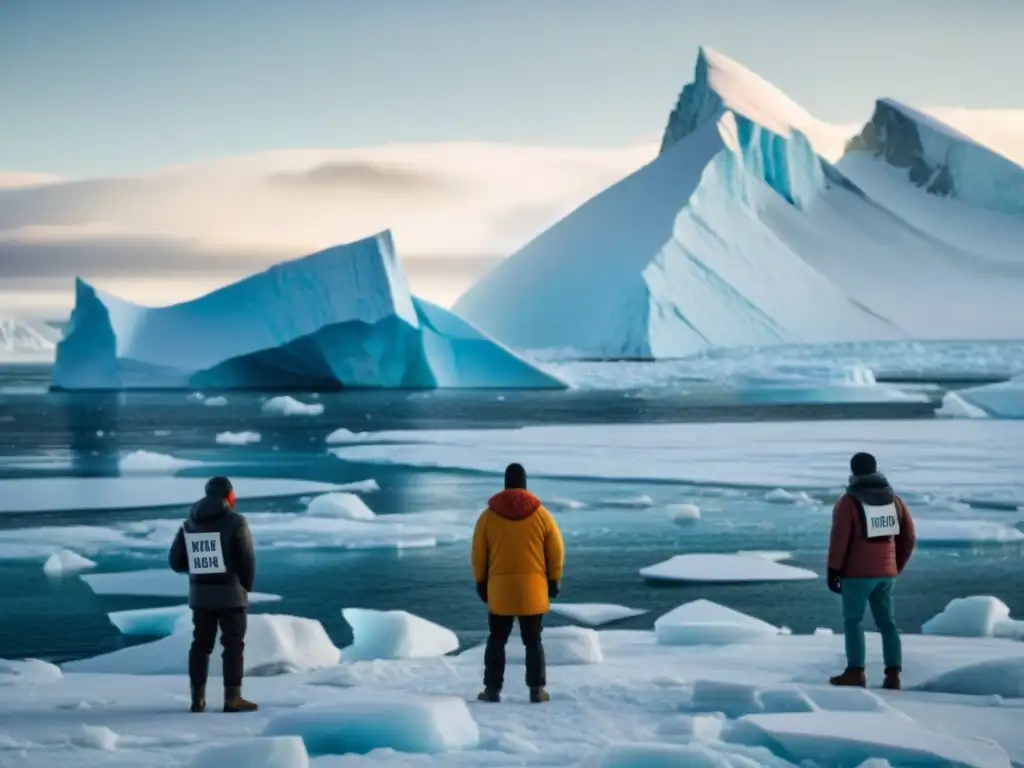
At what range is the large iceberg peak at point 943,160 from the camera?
241 ft

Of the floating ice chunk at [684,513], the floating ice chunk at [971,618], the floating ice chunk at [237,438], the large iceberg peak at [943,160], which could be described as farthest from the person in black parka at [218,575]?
the large iceberg peak at [943,160]

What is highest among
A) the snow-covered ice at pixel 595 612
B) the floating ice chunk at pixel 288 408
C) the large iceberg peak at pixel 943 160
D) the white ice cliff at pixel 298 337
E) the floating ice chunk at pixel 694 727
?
the large iceberg peak at pixel 943 160

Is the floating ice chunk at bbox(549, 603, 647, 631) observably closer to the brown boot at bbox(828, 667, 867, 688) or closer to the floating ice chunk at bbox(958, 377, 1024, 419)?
the brown boot at bbox(828, 667, 867, 688)

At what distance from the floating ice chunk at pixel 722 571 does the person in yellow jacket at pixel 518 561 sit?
3856mm

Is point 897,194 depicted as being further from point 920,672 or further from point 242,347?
point 920,672

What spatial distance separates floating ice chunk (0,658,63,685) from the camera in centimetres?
586

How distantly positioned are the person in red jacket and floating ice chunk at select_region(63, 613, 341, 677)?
7.29 feet

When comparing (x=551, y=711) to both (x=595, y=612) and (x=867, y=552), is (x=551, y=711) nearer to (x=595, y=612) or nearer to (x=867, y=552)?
(x=867, y=552)

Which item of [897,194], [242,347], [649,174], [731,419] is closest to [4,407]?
[242,347]

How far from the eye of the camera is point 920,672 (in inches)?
222

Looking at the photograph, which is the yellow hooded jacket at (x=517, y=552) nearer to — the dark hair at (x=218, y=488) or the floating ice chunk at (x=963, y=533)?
the dark hair at (x=218, y=488)

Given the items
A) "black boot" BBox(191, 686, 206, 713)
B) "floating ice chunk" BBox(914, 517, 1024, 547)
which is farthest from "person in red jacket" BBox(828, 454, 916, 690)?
"floating ice chunk" BBox(914, 517, 1024, 547)

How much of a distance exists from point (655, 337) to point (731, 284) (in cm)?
653

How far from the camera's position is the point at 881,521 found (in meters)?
5.24
